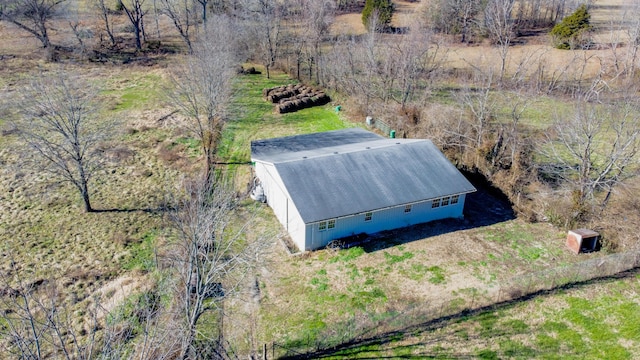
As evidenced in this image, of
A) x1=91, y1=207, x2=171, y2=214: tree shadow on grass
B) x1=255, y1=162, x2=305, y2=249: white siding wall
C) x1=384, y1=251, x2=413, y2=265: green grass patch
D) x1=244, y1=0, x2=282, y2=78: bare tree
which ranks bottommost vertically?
x1=384, y1=251, x2=413, y2=265: green grass patch

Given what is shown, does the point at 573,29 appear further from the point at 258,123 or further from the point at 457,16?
the point at 258,123

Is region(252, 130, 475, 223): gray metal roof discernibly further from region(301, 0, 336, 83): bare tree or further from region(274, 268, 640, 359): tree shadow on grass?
region(301, 0, 336, 83): bare tree

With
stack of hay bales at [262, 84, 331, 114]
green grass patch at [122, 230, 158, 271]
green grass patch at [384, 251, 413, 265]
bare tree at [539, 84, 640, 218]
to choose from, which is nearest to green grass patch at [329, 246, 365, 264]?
green grass patch at [384, 251, 413, 265]

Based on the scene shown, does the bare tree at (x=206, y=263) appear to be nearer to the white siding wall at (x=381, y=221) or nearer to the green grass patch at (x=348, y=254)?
the white siding wall at (x=381, y=221)

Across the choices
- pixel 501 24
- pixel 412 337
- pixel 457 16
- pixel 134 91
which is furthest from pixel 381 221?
pixel 457 16

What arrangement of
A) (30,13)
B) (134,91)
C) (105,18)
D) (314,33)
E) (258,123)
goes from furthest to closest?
(105,18) < (30,13) < (314,33) < (134,91) < (258,123)
